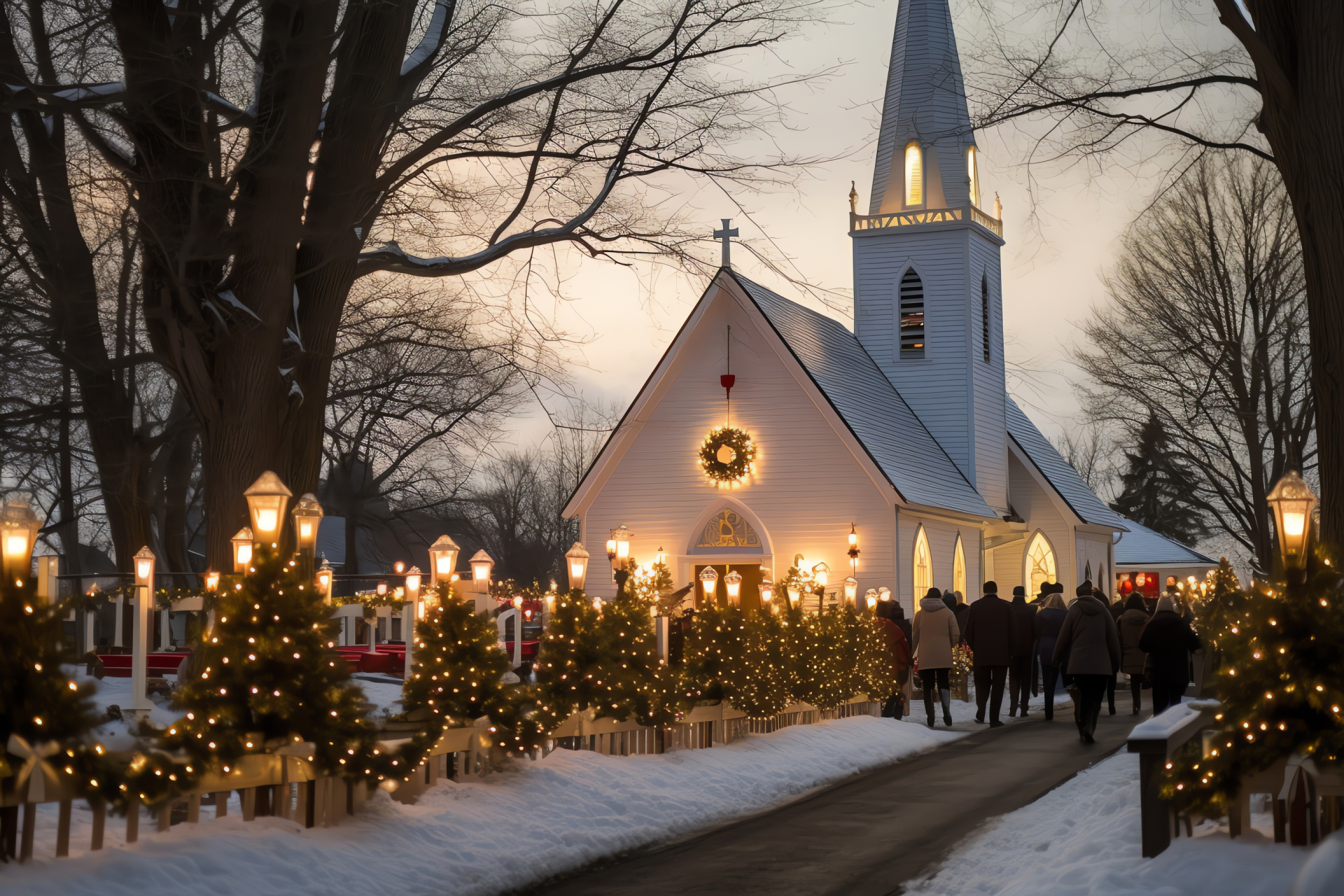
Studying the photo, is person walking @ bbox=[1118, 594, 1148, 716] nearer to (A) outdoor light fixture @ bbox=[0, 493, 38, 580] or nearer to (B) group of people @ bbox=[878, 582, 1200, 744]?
(B) group of people @ bbox=[878, 582, 1200, 744]

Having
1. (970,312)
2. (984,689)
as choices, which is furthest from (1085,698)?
(970,312)

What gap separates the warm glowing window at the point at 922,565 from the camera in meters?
30.6

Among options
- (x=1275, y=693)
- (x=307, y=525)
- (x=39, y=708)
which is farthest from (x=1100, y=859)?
(x=307, y=525)

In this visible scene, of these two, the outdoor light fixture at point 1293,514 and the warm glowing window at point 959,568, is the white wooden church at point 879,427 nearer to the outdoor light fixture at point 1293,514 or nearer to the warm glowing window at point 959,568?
the warm glowing window at point 959,568

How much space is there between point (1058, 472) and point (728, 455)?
14.3 metres

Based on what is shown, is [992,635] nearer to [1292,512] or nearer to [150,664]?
[1292,512]

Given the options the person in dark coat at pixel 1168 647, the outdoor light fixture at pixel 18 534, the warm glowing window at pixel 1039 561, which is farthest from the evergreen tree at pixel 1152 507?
the outdoor light fixture at pixel 18 534

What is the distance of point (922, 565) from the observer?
3102 centimetres

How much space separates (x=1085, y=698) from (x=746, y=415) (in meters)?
14.8

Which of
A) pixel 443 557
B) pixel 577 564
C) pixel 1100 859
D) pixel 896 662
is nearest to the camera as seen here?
pixel 1100 859

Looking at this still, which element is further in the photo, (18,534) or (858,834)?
(858,834)

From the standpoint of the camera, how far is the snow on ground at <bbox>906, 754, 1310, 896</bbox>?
683 centimetres

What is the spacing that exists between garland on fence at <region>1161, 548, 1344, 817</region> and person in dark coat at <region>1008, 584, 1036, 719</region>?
459 inches

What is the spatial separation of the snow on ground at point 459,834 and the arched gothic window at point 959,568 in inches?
766
